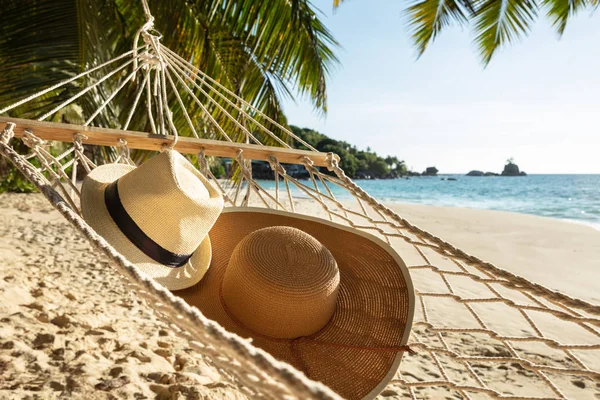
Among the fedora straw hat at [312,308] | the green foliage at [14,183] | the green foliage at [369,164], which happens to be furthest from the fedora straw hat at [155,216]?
the green foliage at [369,164]

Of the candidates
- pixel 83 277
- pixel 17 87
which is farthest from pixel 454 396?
pixel 17 87

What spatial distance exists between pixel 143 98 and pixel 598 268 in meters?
4.39

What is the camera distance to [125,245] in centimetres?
93

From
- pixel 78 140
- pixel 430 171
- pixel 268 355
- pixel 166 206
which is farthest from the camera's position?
pixel 430 171

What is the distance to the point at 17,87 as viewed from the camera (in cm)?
227

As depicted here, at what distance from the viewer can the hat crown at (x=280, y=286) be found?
0.94 meters

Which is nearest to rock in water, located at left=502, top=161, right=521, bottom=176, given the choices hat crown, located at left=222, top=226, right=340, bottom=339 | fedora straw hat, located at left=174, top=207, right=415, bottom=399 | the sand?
the sand

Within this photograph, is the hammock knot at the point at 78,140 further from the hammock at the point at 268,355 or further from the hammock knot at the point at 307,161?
the hammock knot at the point at 307,161

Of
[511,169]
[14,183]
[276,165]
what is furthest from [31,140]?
[511,169]

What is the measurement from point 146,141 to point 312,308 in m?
0.73

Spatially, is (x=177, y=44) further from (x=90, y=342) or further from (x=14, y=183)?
(x=14, y=183)

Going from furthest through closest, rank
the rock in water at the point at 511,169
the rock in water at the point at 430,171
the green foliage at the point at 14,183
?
1. the rock in water at the point at 430,171
2. the rock in water at the point at 511,169
3. the green foliage at the point at 14,183

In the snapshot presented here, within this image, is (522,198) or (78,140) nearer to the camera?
(78,140)

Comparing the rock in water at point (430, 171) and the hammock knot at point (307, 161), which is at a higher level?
the rock in water at point (430, 171)
